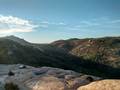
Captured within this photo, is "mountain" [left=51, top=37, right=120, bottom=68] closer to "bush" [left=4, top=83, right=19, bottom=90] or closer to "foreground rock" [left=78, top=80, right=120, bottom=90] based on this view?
"bush" [left=4, top=83, right=19, bottom=90]

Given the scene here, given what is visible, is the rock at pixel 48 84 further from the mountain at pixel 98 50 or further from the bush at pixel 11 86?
the mountain at pixel 98 50

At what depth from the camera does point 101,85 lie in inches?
683

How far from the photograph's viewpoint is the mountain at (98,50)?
389 ft

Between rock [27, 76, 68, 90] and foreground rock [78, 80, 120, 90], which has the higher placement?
foreground rock [78, 80, 120, 90]

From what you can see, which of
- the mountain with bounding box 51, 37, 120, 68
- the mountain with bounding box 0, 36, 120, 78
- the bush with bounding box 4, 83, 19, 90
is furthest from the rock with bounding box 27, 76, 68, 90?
the mountain with bounding box 51, 37, 120, 68

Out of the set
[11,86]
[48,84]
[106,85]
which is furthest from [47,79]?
[106,85]

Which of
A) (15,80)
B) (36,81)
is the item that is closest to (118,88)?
(36,81)

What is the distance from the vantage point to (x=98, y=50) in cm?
13400

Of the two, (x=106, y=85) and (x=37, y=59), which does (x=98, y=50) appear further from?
(x=106, y=85)

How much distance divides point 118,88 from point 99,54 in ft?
369

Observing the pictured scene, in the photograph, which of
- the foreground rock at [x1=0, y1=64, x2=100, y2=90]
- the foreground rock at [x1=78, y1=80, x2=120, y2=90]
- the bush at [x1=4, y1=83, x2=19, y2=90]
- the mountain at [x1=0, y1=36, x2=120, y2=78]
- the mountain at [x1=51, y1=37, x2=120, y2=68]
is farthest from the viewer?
the mountain at [x1=51, y1=37, x2=120, y2=68]

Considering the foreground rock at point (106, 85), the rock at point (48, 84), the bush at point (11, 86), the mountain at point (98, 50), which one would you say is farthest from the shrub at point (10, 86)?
the mountain at point (98, 50)

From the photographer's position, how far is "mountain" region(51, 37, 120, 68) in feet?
389

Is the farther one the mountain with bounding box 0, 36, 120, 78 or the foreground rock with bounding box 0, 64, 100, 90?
the mountain with bounding box 0, 36, 120, 78
